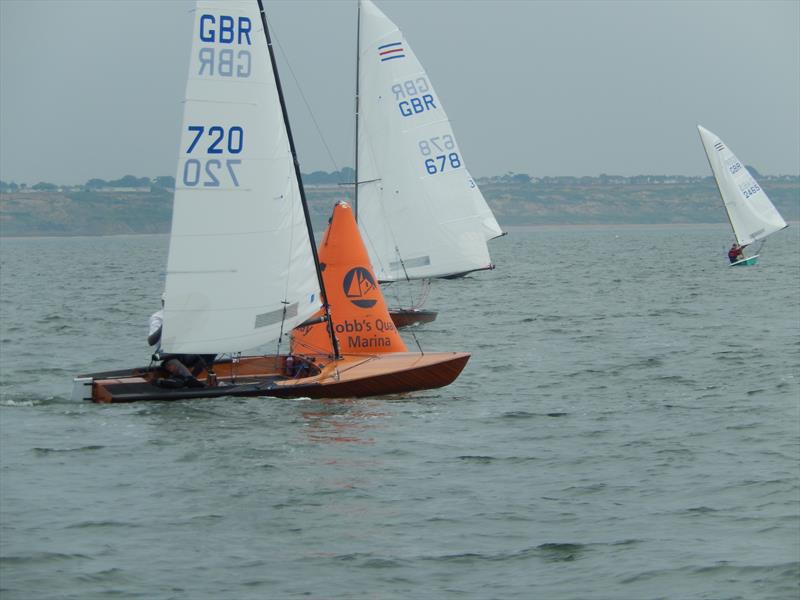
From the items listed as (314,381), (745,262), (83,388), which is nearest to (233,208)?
(314,381)

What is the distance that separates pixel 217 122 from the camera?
1831 centimetres

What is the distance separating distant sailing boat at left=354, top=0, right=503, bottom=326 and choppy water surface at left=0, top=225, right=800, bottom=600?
7.75 meters

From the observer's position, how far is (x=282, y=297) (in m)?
19.2

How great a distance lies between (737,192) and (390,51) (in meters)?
29.2

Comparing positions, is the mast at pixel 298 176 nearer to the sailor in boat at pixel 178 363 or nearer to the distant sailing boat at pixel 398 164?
the sailor in boat at pixel 178 363

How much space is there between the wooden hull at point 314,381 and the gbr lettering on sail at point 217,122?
291cm

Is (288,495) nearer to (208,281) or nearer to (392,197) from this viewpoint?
(208,281)

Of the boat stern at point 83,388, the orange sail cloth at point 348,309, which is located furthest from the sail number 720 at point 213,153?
the boat stern at point 83,388

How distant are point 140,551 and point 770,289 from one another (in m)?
35.6

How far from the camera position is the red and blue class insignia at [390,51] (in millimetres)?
32469

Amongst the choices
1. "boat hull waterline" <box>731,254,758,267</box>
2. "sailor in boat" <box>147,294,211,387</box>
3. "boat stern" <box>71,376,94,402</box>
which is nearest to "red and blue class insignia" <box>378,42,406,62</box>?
"sailor in boat" <box>147,294,211,387</box>

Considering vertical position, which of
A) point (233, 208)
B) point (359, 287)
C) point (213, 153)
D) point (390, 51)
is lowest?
point (359, 287)

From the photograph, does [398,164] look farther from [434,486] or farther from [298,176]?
[434,486]

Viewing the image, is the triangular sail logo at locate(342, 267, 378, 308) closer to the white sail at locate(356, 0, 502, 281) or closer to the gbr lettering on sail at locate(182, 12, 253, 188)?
the gbr lettering on sail at locate(182, 12, 253, 188)
